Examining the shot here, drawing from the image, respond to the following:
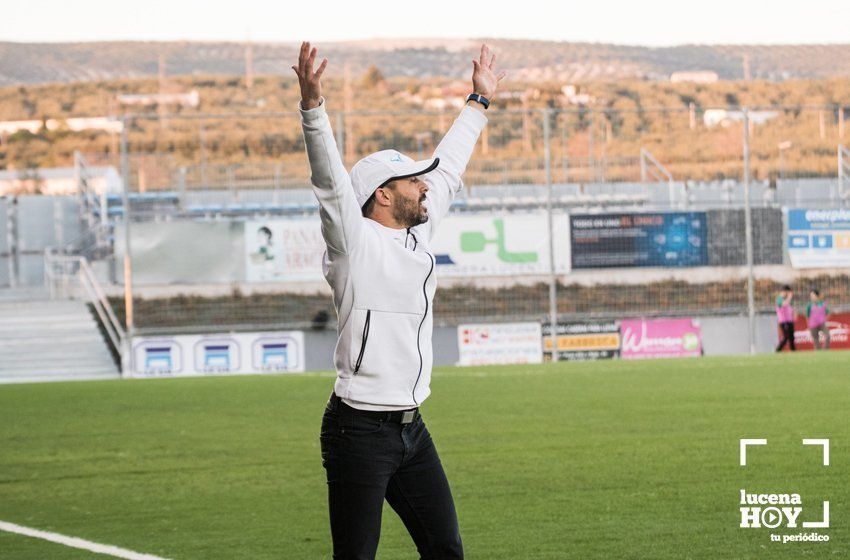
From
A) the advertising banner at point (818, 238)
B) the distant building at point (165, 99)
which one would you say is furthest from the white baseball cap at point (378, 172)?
the distant building at point (165, 99)

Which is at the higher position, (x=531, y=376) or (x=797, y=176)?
(x=797, y=176)

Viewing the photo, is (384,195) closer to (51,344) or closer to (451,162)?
(451,162)

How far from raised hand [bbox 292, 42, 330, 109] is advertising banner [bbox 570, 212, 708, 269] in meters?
26.3

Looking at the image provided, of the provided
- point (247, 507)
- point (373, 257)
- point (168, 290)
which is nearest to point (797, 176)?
point (168, 290)

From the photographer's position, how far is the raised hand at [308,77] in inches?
188

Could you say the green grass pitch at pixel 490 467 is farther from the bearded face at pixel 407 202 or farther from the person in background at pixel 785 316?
the person in background at pixel 785 316

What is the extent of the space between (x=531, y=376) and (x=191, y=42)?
11763 centimetres

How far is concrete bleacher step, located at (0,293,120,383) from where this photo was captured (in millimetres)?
29203

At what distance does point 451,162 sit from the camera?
6.01 m

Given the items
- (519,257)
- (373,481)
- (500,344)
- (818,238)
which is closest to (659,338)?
(500,344)

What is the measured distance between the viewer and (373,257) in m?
5.05

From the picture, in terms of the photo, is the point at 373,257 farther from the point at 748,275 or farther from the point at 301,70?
the point at 748,275

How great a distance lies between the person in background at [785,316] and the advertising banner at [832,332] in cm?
235

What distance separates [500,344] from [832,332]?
845cm
